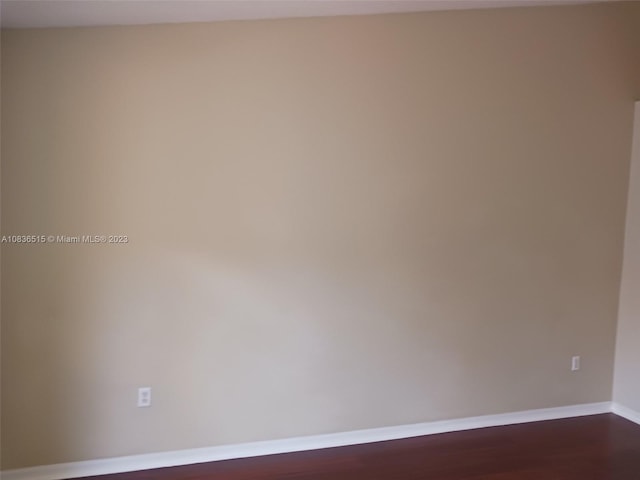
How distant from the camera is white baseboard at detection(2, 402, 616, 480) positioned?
3.03m

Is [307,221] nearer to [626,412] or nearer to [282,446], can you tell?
[282,446]

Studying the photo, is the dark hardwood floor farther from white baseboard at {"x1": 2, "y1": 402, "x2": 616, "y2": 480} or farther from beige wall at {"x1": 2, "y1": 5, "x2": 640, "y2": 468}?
beige wall at {"x1": 2, "y1": 5, "x2": 640, "y2": 468}

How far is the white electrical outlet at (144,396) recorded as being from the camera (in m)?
3.11

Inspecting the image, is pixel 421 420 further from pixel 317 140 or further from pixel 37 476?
pixel 37 476

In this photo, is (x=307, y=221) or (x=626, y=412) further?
(x=626, y=412)

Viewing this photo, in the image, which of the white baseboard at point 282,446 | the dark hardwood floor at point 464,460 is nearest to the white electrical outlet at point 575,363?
the white baseboard at point 282,446

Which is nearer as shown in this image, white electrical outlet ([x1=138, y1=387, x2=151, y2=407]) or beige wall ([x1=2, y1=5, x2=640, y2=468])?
beige wall ([x1=2, y1=5, x2=640, y2=468])

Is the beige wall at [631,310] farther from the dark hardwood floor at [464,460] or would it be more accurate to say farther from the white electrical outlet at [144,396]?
the white electrical outlet at [144,396]

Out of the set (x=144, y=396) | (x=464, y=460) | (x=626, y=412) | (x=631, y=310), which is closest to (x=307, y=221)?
(x=144, y=396)

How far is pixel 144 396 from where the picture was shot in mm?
3119

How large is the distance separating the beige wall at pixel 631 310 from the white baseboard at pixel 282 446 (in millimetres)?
212

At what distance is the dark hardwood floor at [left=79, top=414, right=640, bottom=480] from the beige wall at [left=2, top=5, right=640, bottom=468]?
16 cm

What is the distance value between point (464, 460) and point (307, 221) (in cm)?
170

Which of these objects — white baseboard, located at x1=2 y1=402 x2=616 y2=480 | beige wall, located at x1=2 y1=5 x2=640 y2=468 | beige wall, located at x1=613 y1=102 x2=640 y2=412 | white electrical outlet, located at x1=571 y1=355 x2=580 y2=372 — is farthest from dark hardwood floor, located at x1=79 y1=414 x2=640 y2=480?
white electrical outlet, located at x1=571 y1=355 x2=580 y2=372
